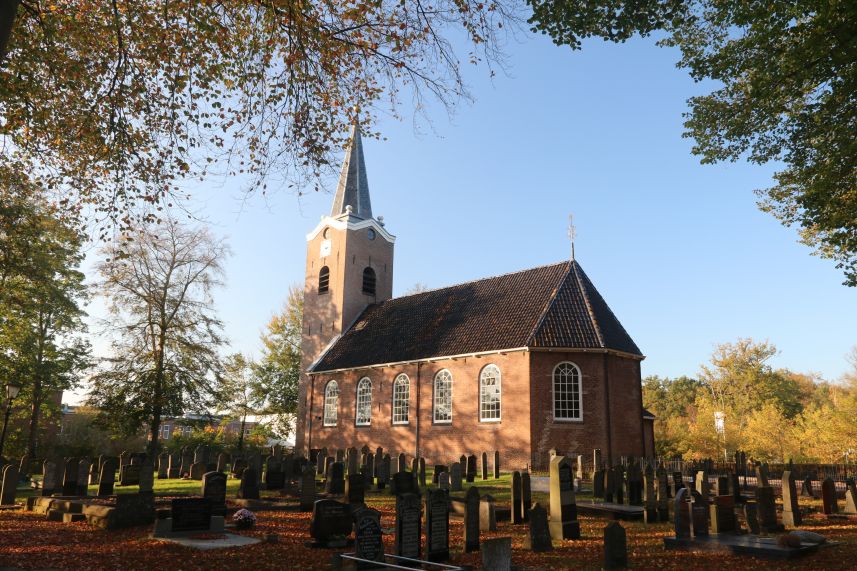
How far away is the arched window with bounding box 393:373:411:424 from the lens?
1176 inches

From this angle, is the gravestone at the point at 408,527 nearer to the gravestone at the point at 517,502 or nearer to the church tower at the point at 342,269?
the gravestone at the point at 517,502

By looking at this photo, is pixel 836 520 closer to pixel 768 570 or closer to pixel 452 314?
pixel 768 570

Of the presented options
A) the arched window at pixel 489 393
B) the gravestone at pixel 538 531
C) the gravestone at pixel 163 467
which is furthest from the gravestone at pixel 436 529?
the gravestone at pixel 163 467

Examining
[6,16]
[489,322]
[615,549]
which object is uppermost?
[489,322]

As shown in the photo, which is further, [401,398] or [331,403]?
[331,403]

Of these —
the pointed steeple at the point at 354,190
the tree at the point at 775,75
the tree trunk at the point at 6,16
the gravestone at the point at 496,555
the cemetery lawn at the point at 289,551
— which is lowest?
the cemetery lawn at the point at 289,551

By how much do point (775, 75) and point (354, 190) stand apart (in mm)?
29048

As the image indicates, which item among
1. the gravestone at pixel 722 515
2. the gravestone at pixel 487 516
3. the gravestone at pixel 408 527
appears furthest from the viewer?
the gravestone at pixel 487 516

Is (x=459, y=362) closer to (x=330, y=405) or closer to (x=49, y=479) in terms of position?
(x=330, y=405)

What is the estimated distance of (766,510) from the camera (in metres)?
11.2

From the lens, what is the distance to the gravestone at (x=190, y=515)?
11.1m

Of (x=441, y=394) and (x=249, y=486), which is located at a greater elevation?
(x=441, y=394)

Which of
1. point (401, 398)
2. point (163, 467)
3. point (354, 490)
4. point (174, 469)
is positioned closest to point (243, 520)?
point (354, 490)

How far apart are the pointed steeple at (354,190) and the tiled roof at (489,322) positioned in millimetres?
6709
